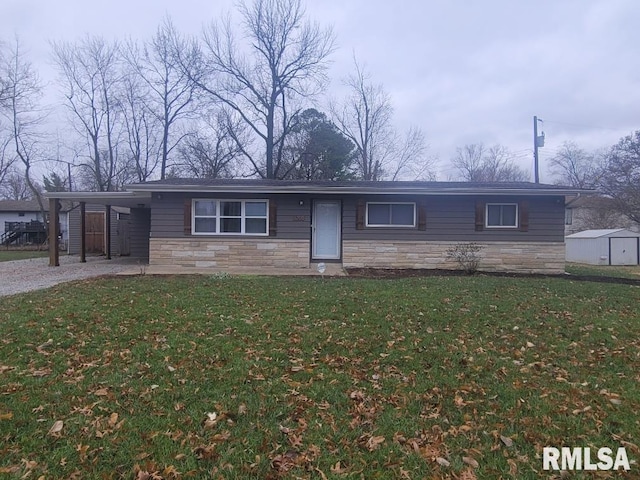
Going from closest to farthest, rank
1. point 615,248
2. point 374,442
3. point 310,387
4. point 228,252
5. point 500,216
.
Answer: point 374,442, point 310,387, point 228,252, point 500,216, point 615,248

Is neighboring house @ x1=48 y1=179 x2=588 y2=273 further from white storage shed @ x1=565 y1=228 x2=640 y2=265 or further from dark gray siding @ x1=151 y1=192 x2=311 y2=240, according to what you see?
white storage shed @ x1=565 y1=228 x2=640 y2=265

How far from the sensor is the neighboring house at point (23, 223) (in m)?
29.6

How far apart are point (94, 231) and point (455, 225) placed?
56.7ft

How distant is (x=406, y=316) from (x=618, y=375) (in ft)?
8.19

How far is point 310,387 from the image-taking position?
353 cm

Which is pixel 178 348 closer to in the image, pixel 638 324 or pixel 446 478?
pixel 446 478

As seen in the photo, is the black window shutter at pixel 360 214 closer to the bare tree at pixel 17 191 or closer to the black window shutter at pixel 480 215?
the black window shutter at pixel 480 215

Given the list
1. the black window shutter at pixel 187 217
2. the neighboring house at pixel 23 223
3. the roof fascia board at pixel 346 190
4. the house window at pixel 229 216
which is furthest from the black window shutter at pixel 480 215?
the neighboring house at pixel 23 223

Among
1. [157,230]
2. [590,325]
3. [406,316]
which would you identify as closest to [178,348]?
[406,316]

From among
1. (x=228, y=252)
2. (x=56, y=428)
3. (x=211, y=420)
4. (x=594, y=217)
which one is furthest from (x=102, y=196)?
(x=594, y=217)

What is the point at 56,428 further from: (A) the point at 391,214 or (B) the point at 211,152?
(B) the point at 211,152

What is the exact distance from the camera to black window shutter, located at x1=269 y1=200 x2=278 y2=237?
12.3 meters

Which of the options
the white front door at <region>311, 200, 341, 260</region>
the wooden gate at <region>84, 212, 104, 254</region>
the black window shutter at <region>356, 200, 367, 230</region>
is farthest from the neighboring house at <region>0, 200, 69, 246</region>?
the black window shutter at <region>356, 200, 367, 230</region>
